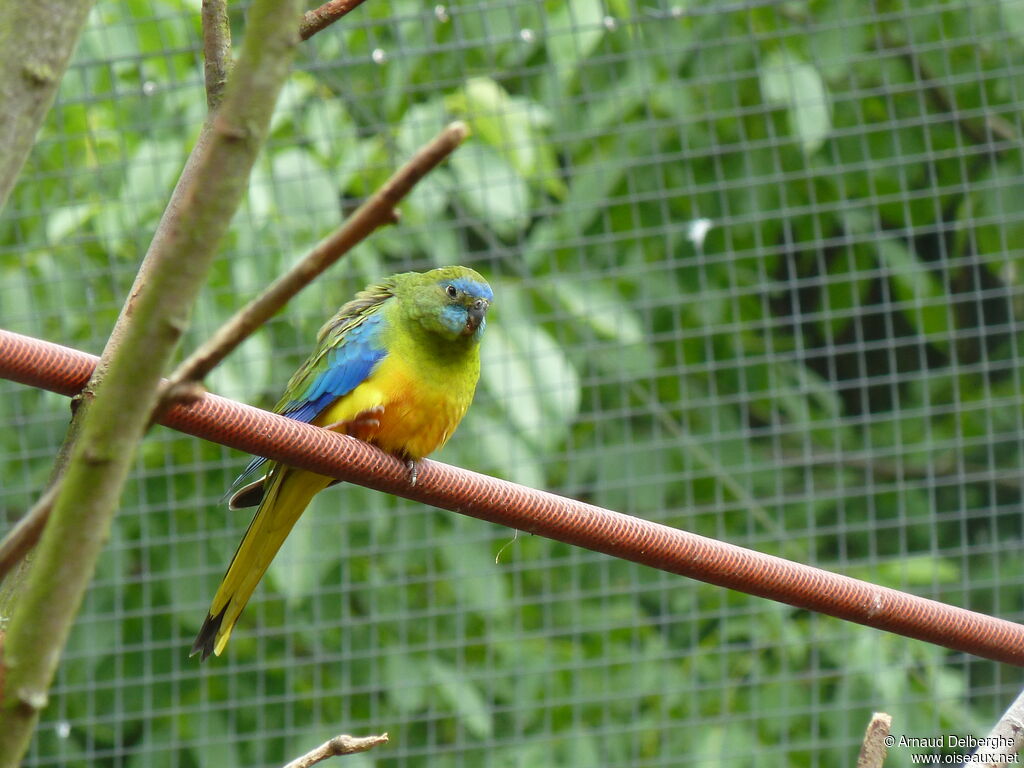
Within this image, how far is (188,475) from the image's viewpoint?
3582mm

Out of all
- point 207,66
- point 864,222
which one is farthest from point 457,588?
point 207,66

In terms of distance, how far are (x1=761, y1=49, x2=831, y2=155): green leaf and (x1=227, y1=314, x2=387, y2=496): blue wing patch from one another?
5.05 ft

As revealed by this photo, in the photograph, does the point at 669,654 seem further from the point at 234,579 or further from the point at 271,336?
the point at 234,579

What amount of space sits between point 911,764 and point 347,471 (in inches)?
102

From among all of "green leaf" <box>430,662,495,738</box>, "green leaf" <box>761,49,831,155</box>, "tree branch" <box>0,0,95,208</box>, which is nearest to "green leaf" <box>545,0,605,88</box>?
"green leaf" <box>761,49,831,155</box>

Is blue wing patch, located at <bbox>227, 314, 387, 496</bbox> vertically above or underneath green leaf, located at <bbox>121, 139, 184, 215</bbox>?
underneath

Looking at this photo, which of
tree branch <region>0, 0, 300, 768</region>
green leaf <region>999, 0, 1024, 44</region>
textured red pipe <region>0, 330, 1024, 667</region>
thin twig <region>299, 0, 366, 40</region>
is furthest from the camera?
green leaf <region>999, 0, 1024, 44</region>

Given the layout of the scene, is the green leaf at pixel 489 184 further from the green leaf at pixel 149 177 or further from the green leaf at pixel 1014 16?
the green leaf at pixel 1014 16

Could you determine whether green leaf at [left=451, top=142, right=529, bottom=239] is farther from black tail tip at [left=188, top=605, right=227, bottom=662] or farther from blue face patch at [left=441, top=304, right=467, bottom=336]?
black tail tip at [left=188, top=605, right=227, bottom=662]

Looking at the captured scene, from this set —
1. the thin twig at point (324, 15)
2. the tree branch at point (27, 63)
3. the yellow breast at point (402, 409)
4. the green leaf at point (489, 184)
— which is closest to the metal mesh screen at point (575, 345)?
the green leaf at point (489, 184)

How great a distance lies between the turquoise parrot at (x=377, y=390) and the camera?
6.25 ft

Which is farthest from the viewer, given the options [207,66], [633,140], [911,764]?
[633,140]

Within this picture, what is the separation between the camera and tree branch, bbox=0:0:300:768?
1.80 feet

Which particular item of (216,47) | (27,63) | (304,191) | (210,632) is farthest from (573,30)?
(27,63)
